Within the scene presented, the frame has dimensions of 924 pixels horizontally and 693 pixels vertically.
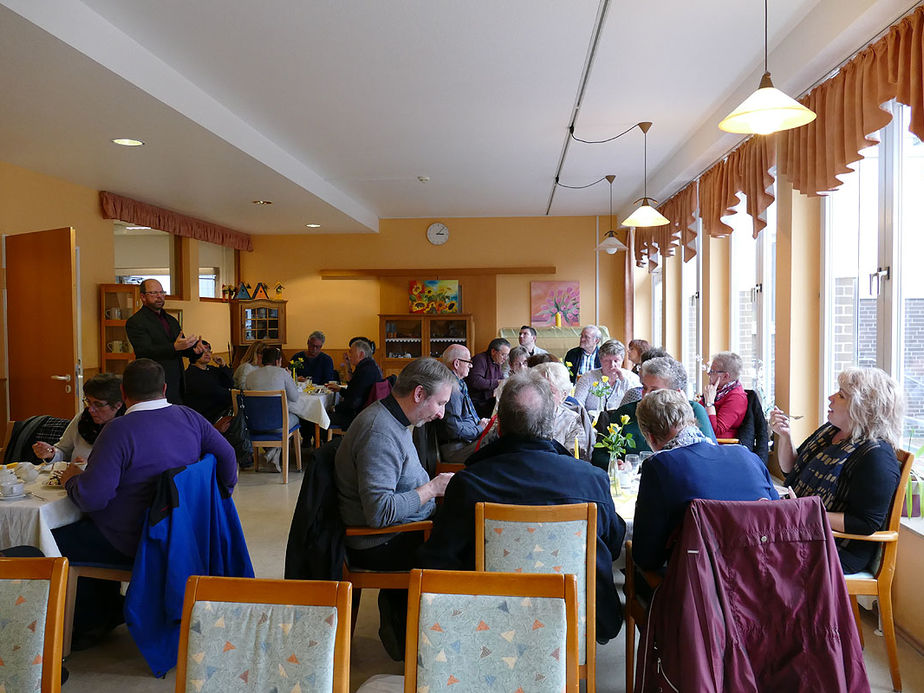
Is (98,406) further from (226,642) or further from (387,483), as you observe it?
(226,642)

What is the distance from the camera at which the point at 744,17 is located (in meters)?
3.70

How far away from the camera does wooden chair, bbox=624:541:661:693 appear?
2484 millimetres

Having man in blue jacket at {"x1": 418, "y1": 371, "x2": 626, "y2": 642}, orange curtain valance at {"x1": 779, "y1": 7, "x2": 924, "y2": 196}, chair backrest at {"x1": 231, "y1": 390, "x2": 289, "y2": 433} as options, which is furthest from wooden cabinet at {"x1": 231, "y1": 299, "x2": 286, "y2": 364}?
man in blue jacket at {"x1": 418, "y1": 371, "x2": 626, "y2": 642}

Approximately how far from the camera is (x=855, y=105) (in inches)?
133

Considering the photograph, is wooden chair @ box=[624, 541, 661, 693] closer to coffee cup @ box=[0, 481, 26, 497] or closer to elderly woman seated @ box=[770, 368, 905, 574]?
elderly woman seated @ box=[770, 368, 905, 574]

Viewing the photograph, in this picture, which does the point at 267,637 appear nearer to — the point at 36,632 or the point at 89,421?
the point at 36,632

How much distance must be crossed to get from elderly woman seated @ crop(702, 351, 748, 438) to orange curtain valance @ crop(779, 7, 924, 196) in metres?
1.10

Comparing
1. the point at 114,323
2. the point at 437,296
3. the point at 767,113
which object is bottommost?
the point at 114,323

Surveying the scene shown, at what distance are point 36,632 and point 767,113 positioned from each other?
288cm

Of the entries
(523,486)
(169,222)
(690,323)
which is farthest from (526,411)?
(169,222)

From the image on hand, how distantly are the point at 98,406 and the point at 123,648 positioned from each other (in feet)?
3.55

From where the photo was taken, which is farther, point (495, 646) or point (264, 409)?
point (264, 409)

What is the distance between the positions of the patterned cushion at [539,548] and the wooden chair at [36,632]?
1165mm

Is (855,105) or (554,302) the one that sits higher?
(855,105)
